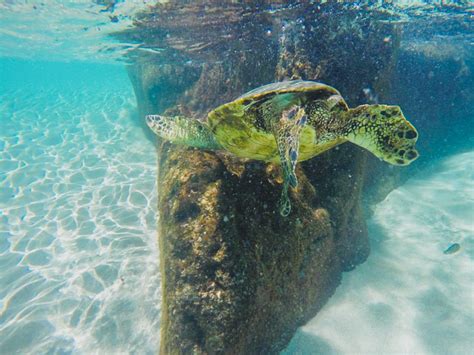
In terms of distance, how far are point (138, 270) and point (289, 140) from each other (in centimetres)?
492

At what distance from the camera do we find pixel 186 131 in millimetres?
4035

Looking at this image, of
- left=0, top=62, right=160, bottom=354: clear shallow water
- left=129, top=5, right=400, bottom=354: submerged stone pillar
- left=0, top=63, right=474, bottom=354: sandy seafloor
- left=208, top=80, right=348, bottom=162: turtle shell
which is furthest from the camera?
left=0, top=62, right=160, bottom=354: clear shallow water

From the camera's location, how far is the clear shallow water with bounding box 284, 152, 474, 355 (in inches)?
154

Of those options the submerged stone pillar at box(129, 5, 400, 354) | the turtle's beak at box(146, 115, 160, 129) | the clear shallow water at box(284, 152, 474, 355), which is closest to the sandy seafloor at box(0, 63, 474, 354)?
the clear shallow water at box(284, 152, 474, 355)

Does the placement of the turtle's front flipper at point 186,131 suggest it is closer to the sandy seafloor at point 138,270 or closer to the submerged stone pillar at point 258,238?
the submerged stone pillar at point 258,238

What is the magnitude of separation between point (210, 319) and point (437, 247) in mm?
5630

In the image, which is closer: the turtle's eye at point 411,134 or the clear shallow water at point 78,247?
the turtle's eye at point 411,134

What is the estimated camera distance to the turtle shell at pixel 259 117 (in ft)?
8.75

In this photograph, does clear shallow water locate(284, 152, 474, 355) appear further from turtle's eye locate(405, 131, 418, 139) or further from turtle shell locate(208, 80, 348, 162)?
turtle's eye locate(405, 131, 418, 139)

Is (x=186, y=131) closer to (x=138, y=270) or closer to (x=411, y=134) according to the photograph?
(x=411, y=134)

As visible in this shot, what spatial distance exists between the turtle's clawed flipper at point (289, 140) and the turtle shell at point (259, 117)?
237 mm

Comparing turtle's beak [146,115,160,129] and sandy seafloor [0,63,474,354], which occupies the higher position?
turtle's beak [146,115,160,129]

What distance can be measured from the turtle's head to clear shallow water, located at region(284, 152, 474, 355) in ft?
9.53

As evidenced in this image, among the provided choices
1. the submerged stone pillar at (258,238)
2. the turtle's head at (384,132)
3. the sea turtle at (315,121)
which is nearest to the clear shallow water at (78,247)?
the submerged stone pillar at (258,238)
